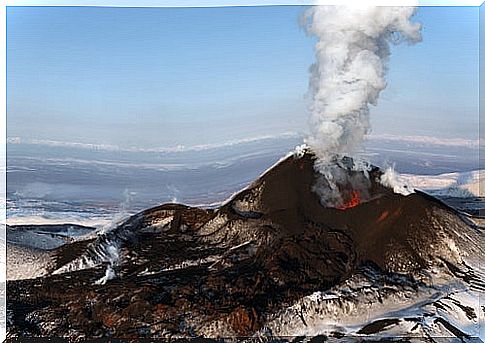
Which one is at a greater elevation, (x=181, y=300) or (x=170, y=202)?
(x=170, y=202)

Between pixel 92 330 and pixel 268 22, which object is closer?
pixel 92 330

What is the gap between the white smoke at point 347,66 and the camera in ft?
21.3

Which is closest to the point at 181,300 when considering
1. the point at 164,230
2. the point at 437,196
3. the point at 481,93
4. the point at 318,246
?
the point at 164,230

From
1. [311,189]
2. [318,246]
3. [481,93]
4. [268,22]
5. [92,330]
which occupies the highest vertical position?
[268,22]

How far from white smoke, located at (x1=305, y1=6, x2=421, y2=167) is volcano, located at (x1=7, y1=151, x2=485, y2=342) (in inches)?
7.9

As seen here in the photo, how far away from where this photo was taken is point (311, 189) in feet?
21.8

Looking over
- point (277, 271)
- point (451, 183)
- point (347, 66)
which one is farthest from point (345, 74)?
point (277, 271)

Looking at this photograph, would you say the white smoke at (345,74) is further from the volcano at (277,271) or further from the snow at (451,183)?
the snow at (451,183)

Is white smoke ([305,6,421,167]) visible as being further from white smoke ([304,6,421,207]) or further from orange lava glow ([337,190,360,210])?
orange lava glow ([337,190,360,210])

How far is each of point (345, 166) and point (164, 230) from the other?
4.57 feet

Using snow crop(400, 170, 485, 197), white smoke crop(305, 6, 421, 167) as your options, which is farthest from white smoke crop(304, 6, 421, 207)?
snow crop(400, 170, 485, 197)

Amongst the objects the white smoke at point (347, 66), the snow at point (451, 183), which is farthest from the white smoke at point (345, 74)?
the snow at point (451, 183)

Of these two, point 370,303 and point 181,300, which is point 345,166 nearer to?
point 370,303

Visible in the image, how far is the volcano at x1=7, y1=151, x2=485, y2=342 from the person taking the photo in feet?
20.0
